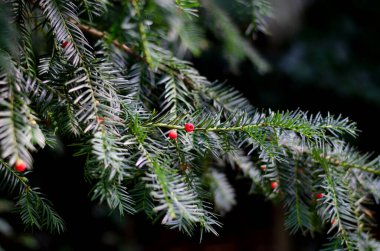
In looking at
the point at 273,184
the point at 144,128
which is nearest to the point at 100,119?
the point at 144,128

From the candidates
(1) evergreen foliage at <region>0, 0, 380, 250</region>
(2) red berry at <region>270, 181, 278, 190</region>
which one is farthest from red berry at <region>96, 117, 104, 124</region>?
(2) red berry at <region>270, 181, 278, 190</region>

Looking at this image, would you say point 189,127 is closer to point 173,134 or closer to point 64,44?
point 173,134

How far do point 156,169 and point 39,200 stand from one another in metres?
0.25

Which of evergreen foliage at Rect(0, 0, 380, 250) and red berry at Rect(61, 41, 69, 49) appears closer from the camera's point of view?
evergreen foliage at Rect(0, 0, 380, 250)

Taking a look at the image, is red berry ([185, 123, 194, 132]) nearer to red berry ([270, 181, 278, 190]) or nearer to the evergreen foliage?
the evergreen foliage

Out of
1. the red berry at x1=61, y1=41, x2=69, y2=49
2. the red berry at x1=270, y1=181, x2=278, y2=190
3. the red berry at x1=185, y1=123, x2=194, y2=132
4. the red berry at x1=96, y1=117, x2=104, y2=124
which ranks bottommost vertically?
the red berry at x1=96, y1=117, x2=104, y2=124

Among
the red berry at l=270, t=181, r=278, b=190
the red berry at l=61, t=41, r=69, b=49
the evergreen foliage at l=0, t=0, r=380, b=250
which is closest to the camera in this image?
the evergreen foliage at l=0, t=0, r=380, b=250

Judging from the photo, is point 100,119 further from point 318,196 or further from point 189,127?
point 318,196

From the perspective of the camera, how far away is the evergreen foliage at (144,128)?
463 millimetres

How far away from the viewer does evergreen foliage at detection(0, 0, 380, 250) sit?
463mm

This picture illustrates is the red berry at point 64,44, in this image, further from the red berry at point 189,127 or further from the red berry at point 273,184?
the red berry at point 273,184

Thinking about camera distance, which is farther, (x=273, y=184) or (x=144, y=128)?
(x=273, y=184)

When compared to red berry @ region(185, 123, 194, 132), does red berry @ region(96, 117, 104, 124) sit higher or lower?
lower

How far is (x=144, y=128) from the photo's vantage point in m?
0.53
